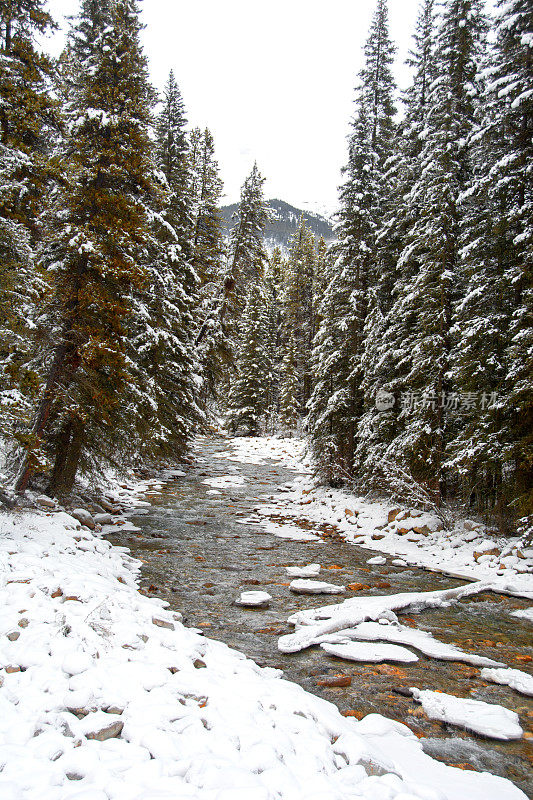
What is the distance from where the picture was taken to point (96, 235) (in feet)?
33.8

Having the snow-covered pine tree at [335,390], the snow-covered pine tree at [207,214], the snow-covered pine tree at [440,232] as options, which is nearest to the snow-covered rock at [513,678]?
the snow-covered pine tree at [440,232]

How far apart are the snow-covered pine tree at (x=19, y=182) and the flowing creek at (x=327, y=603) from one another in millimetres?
4460

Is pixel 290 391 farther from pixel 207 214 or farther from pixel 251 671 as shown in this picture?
pixel 251 671

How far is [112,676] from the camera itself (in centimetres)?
411

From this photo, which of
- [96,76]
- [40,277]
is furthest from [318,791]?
[96,76]

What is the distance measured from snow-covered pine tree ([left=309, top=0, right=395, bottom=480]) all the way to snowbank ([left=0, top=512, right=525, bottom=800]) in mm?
12907

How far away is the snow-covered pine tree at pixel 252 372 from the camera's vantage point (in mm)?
38062

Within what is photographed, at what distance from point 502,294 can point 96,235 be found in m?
10.1

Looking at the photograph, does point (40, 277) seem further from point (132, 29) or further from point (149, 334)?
point (132, 29)

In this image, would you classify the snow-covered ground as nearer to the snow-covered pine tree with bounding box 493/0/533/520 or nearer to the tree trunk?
the snow-covered pine tree with bounding box 493/0/533/520

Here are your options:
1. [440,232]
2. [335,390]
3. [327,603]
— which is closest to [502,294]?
[440,232]

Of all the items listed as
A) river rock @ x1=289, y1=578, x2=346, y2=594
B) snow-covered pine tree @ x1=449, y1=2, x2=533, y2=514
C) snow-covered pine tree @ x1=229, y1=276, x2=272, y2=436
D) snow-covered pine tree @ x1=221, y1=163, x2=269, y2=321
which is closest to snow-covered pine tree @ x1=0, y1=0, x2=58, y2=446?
river rock @ x1=289, y1=578, x2=346, y2=594

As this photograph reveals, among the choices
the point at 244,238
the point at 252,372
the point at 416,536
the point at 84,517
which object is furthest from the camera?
the point at 252,372

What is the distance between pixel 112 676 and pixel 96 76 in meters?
12.8
